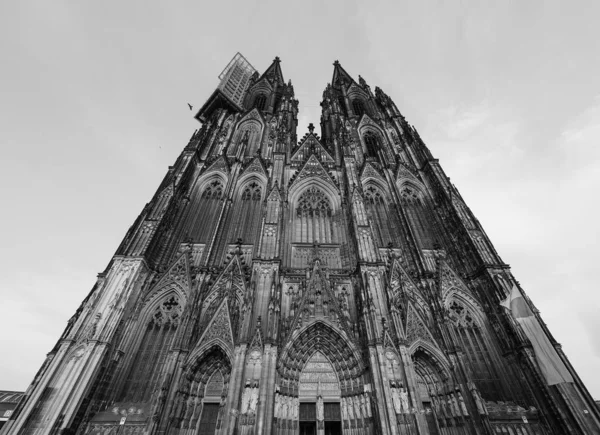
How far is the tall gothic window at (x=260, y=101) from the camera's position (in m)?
30.5

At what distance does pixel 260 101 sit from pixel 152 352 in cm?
2599

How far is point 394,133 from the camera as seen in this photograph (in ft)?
86.2

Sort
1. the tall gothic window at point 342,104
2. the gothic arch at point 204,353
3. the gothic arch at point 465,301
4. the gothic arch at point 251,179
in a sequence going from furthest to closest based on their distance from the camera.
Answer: the tall gothic window at point 342,104, the gothic arch at point 251,179, the gothic arch at point 465,301, the gothic arch at point 204,353

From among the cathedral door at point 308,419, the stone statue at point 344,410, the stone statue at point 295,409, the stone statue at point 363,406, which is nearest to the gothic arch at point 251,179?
the stone statue at point 295,409

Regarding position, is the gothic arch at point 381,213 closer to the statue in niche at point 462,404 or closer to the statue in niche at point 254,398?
the statue in niche at point 462,404

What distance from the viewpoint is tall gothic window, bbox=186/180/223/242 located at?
17750 millimetres

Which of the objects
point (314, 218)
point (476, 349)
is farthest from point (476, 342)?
point (314, 218)

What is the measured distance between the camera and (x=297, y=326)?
1323cm

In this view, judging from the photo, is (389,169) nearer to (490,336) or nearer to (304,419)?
(490,336)

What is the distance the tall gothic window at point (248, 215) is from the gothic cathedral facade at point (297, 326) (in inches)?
4.1

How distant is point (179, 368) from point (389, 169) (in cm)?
1824

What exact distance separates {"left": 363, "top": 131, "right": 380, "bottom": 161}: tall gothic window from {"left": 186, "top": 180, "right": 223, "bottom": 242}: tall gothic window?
12457 mm

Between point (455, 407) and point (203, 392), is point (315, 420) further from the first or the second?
point (455, 407)

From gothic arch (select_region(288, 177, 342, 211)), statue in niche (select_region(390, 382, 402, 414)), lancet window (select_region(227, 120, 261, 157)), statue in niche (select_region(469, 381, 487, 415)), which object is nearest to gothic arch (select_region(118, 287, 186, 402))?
statue in niche (select_region(390, 382, 402, 414))
